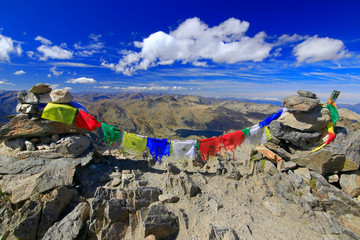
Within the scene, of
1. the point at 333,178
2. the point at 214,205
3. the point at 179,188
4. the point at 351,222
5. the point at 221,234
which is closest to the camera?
the point at 221,234

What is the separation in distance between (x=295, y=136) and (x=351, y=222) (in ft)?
15.0

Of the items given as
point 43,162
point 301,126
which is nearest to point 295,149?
point 301,126

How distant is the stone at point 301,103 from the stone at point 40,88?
49.9 ft

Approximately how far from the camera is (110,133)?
10422 mm

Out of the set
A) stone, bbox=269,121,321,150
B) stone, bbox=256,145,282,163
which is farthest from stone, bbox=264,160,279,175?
stone, bbox=269,121,321,150

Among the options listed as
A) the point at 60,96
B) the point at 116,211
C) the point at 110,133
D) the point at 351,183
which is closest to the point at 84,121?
the point at 110,133

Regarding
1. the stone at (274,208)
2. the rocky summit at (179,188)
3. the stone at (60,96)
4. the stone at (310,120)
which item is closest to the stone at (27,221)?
the rocky summit at (179,188)

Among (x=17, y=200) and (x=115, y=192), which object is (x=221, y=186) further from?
(x=17, y=200)

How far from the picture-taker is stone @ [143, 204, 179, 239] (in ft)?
20.2

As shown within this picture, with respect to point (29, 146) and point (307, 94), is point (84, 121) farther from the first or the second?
point (307, 94)

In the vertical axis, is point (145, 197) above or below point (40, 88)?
below

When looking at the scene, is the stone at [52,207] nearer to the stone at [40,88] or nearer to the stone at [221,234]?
the stone at [221,234]

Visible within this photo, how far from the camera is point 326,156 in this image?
343 inches

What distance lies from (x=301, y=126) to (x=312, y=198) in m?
3.98
